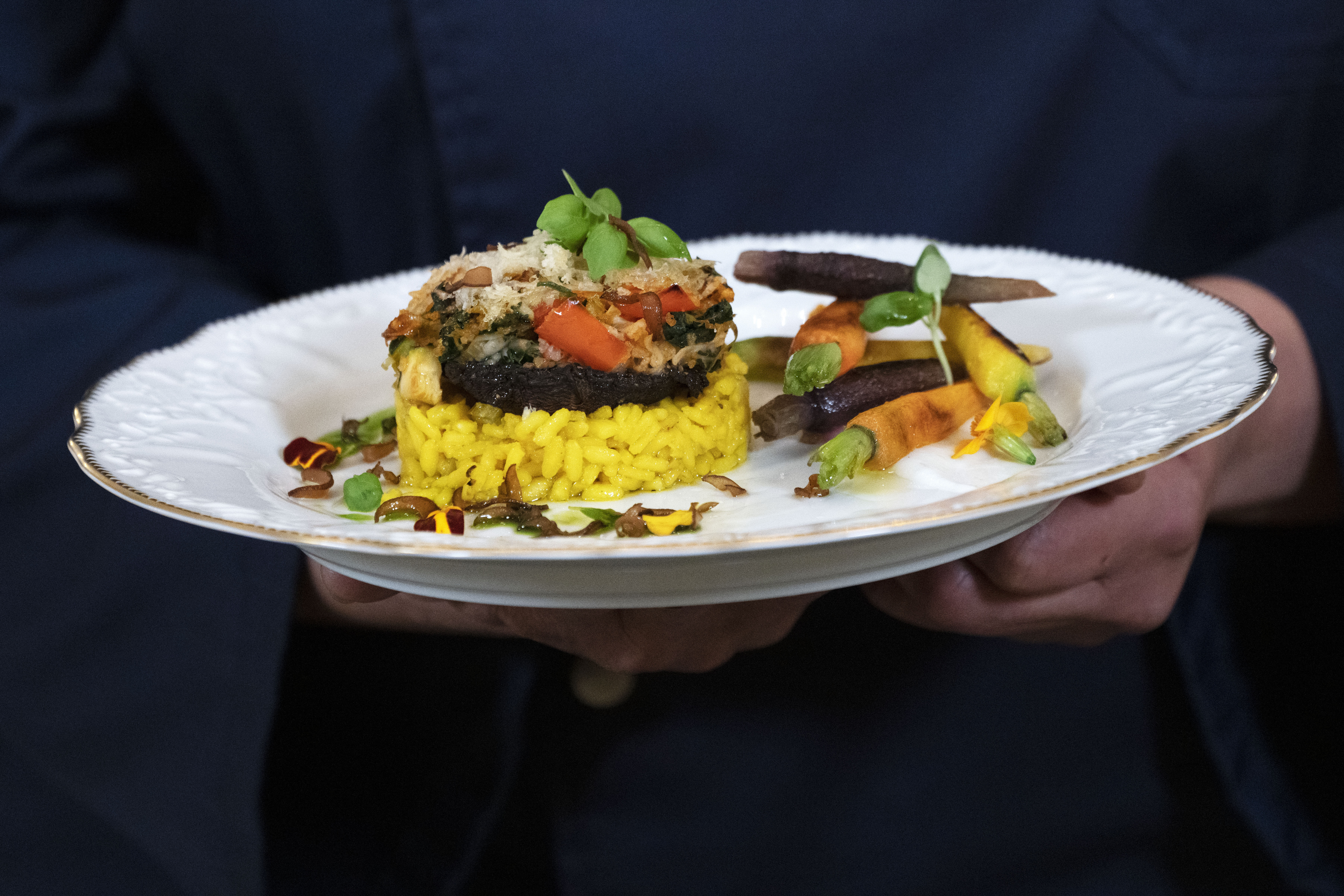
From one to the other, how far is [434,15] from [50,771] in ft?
6.00

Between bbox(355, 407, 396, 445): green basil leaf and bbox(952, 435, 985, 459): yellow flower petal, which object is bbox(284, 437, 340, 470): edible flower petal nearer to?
bbox(355, 407, 396, 445): green basil leaf

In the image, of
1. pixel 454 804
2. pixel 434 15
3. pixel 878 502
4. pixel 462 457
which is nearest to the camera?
pixel 878 502

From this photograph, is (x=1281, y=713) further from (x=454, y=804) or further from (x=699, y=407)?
(x=454, y=804)

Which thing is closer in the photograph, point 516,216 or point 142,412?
point 142,412

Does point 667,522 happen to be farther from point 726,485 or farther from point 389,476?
point 389,476

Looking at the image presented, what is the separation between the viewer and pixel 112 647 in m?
2.03

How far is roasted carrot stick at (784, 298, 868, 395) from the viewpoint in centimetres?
172

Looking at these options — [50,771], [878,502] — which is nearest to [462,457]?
[878,502]

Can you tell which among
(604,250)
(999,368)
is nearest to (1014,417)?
(999,368)

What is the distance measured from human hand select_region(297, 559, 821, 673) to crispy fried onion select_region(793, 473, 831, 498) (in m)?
0.17

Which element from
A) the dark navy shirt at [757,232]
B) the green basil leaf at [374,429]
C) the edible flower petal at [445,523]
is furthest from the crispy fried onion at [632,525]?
the dark navy shirt at [757,232]

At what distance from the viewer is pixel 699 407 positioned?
1.80m

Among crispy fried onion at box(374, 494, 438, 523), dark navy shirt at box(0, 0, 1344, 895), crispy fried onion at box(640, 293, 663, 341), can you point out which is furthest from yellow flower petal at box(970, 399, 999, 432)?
crispy fried onion at box(374, 494, 438, 523)

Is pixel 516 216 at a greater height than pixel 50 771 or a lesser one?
greater
